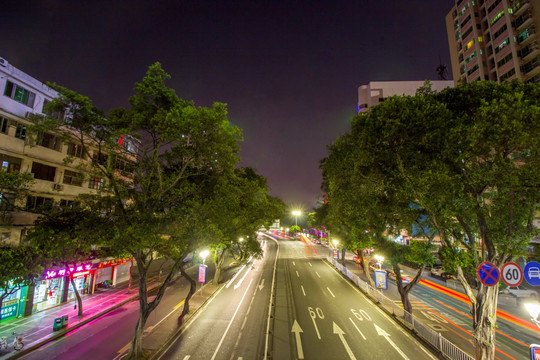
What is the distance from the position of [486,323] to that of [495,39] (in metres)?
51.7

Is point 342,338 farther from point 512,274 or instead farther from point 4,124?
point 4,124

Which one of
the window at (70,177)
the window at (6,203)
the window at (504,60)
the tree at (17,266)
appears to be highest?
the window at (504,60)

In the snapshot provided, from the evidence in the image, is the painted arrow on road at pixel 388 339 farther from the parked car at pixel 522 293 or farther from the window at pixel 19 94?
the window at pixel 19 94

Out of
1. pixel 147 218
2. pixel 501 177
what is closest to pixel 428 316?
pixel 501 177

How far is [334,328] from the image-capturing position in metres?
15.5

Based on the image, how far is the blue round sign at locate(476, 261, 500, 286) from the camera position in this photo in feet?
28.7

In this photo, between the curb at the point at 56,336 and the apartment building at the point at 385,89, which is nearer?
the curb at the point at 56,336

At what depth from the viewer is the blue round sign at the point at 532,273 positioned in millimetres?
7815

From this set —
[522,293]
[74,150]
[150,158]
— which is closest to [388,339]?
[150,158]

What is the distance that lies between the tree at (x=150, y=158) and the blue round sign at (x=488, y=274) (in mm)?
11119

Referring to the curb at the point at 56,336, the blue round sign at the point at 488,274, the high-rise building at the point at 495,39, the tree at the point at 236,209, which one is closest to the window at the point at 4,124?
the curb at the point at 56,336

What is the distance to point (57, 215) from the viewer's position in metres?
10.4

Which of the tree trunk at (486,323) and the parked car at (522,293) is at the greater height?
the tree trunk at (486,323)

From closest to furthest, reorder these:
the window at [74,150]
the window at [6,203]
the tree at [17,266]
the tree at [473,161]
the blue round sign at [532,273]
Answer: the blue round sign at [532,273] → the window at [6,203] → the tree at [473,161] → the tree at [17,266] → the window at [74,150]
